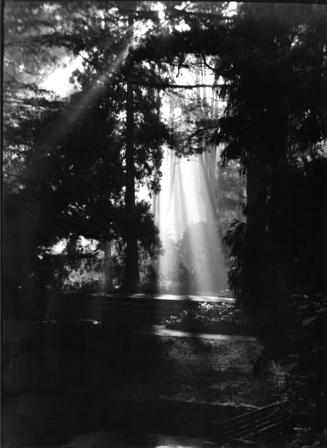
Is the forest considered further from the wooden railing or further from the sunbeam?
the wooden railing

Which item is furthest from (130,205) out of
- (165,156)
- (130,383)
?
(130,383)

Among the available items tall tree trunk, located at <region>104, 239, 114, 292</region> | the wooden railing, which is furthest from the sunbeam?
the wooden railing

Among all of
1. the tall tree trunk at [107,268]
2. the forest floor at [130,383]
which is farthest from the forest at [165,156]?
the forest floor at [130,383]

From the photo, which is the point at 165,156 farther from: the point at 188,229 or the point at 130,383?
the point at 130,383

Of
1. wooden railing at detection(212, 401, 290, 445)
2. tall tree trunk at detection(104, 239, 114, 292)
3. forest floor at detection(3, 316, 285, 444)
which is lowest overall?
wooden railing at detection(212, 401, 290, 445)

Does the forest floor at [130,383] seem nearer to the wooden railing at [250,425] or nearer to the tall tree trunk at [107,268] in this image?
the wooden railing at [250,425]

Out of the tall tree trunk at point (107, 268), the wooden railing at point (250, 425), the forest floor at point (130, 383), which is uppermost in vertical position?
the tall tree trunk at point (107, 268)

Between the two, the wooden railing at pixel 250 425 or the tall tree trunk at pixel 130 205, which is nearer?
the wooden railing at pixel 250 425
